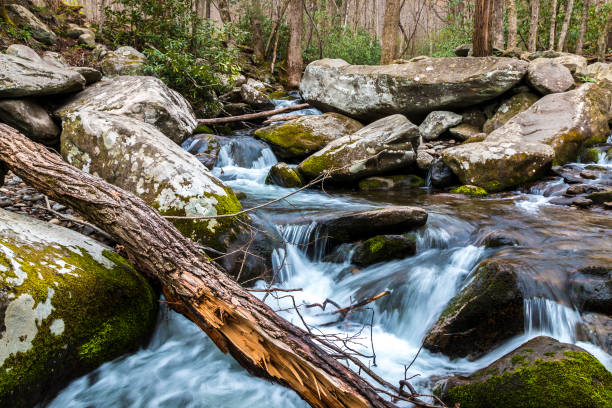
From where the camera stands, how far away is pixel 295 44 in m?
15.6

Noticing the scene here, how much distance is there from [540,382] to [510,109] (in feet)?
28.4

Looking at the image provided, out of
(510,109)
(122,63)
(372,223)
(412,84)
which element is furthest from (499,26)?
(372,223)

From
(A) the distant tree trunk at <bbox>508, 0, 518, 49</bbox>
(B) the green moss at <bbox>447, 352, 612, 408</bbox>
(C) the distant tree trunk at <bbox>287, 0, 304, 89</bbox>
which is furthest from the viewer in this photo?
(A) the distant tree trunk at <bbox>508, 0, 518, 49</bbox>

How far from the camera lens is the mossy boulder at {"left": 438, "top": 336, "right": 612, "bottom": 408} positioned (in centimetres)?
218

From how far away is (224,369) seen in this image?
3.14m

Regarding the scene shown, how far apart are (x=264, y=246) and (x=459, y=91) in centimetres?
716

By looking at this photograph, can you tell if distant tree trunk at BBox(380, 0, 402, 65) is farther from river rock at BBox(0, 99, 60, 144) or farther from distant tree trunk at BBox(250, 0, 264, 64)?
river rock at BBox(0, 99, 60, 144)

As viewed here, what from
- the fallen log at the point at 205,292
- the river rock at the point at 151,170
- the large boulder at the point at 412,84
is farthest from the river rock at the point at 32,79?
the large boulder at the point at 412,84

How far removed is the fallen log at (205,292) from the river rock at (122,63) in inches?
287

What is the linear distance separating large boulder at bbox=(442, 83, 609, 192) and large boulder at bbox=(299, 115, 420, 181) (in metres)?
0.83

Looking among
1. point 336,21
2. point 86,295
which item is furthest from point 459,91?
point 336,21

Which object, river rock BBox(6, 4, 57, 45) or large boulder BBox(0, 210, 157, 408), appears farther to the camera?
river rock BBox(6, 4, 57, 45)

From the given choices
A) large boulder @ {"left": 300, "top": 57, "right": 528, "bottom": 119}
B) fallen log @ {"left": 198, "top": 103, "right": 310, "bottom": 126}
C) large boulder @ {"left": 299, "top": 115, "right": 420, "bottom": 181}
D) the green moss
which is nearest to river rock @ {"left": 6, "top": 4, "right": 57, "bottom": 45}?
fallen log @ {"left": 198, "top": 103, "right": 310, "bottom": 126}

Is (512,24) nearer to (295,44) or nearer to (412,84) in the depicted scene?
(295,44)
